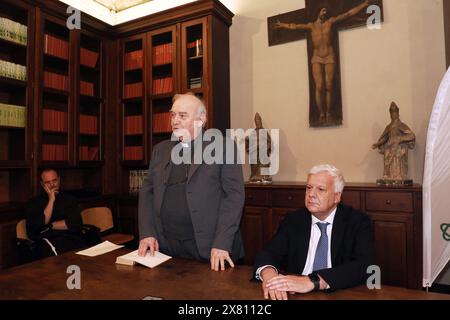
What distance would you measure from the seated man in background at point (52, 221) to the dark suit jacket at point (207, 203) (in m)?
1.54

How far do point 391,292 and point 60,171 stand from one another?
13.0ft

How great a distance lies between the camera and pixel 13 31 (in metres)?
3.20

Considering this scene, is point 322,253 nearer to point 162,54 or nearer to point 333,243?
point 333,243

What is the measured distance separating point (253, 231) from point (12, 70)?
292cm

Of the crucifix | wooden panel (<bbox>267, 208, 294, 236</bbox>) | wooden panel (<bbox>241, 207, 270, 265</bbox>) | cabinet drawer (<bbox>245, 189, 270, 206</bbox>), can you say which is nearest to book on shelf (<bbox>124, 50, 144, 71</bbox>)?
the crucifix

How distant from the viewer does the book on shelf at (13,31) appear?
3.11 m

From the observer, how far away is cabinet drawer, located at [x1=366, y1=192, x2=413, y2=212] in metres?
2.68

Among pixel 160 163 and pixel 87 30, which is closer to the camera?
pixel 160 163

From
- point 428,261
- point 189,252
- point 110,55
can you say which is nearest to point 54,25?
point 110,55

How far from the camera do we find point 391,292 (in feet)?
3.71

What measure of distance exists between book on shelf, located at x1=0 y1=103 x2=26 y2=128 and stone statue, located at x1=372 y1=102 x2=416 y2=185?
3.51 meters

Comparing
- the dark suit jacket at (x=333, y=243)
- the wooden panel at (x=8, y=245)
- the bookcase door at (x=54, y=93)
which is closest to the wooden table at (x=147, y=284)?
the dark suit jacket at (x=333, y=243)

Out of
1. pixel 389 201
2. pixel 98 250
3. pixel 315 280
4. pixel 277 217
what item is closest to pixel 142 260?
pixel 98 250

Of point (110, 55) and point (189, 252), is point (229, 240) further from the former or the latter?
point (110, 55)
